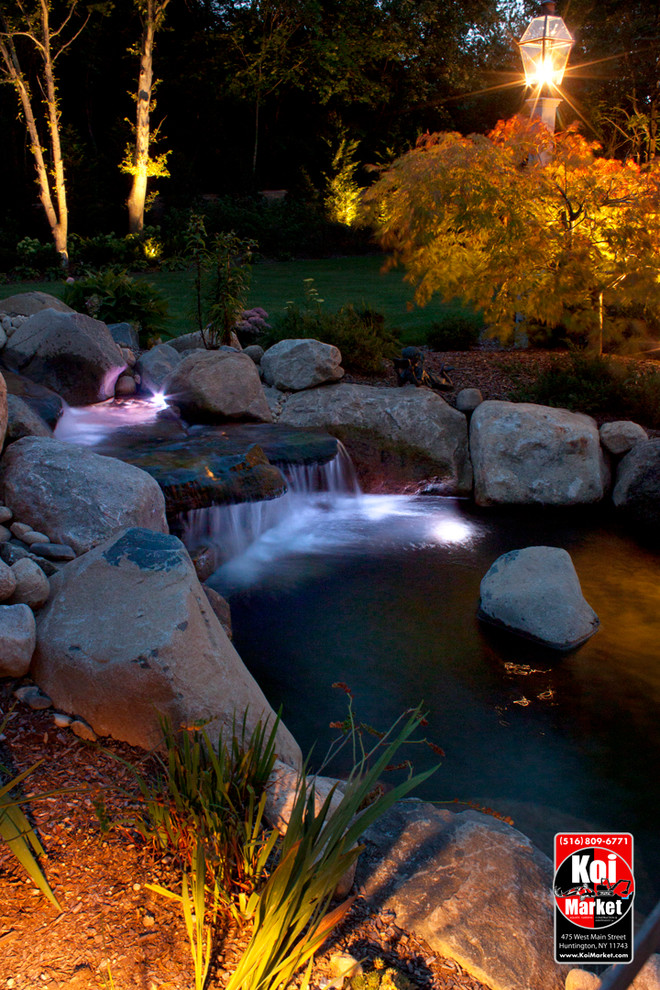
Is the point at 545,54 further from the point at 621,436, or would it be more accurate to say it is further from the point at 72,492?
the point at 72,492

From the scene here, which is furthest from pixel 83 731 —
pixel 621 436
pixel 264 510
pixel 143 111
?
pixel 143 111

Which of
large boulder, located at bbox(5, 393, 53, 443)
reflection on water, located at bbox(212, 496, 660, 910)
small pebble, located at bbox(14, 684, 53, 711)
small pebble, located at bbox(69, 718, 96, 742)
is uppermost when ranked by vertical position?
large boulder, located at bbox(5, 393, 53, 443)

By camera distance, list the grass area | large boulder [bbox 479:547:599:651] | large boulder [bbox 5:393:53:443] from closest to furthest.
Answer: large boulder [bbox 479:547:599:651] < large boulder [bbox 5:393:53:443] < the grass area

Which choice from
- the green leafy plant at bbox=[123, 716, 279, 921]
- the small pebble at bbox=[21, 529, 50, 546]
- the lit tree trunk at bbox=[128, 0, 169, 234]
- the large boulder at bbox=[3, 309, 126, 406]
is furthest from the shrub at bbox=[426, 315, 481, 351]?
the lit tree trunk at bbox=[128, 0, 169, 234]

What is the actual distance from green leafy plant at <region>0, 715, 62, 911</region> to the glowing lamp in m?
10.6

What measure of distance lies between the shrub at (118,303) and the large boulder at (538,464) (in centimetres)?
532

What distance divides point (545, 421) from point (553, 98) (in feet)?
16.7

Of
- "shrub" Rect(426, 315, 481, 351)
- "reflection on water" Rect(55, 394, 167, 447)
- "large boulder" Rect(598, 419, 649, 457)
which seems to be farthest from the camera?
"shrub" Rect(426, 315, 481, 351)

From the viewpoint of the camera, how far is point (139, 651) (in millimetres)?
3008

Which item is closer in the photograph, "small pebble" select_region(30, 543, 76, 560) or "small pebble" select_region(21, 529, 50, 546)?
"small pebble" select_region(30, 543, 76, 560)

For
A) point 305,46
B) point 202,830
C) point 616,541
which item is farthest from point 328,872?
point 305,46

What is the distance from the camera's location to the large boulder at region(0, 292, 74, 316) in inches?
381

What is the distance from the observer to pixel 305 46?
25.0m

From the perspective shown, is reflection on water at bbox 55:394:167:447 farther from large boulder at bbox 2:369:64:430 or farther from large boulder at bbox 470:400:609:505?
large boulder at bbox 470:400:609:505
